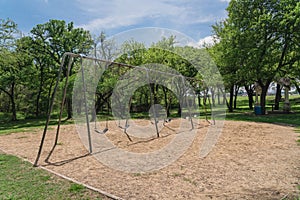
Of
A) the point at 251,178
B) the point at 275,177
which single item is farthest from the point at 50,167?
the point at 275,177

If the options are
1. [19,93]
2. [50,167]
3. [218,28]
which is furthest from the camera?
[19,93]

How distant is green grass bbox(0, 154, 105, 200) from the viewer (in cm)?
289

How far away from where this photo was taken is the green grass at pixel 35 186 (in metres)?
2.89

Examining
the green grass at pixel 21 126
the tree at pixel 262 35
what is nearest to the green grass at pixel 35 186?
the green grass at pixel 21 126

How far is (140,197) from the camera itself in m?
2.84

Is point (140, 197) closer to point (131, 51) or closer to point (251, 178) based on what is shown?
point (251, 178)

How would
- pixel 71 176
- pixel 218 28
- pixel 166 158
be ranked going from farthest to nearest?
pixel 218 28 < pixel 166 158 < pixel 71 176

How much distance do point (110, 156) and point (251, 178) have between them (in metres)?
3.00

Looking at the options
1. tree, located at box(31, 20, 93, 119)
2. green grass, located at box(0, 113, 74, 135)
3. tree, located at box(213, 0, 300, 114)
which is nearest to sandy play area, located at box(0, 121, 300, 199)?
green grass, located at box(0, 113, 74, 135)

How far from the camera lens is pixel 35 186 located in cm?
322

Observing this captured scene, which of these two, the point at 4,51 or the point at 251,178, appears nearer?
the point at 251,178

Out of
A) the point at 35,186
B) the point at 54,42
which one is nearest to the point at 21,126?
the point at 54,42

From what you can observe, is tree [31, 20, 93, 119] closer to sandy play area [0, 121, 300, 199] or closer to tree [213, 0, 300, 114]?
tree [213, 0, 300, 114]

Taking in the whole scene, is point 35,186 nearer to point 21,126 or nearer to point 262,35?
point 21,126
